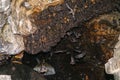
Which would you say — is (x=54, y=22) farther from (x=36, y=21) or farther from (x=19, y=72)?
(x=19, y=72)

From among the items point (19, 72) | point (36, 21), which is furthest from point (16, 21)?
point (19, 72)

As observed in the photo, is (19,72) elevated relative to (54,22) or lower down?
lower down

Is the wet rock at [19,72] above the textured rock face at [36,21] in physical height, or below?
below

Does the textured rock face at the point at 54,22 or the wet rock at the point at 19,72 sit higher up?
the textured rock face at the point at 54,22

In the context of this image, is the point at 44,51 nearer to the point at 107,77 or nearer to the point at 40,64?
the point at 40,64

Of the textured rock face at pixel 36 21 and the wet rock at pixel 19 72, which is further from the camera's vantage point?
the wet rock at pixel 19 72

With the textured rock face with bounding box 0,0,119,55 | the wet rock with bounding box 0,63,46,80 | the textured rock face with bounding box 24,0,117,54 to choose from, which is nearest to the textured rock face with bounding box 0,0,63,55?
the textured rock face with bounding box 0,0,119,55

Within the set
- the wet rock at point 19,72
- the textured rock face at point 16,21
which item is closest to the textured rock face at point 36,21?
the textured rock face at point 16,21

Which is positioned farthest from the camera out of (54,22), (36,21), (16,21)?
(54,22)

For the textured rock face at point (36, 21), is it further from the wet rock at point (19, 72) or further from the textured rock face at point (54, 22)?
the wet rock at point (19, 72)
